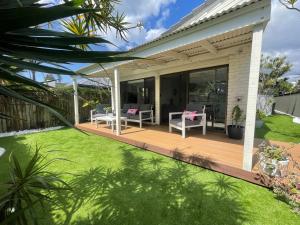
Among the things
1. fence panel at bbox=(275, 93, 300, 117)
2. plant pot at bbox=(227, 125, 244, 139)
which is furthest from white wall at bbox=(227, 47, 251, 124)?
fence panel at bbox=(275, 93, 300, 117)

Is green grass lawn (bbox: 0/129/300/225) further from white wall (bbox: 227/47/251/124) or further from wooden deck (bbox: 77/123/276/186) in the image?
white wall (bbox: 227/47/251/124)

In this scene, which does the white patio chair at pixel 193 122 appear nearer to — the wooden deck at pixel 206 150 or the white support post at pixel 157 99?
the wooden deck at pixel 206 150

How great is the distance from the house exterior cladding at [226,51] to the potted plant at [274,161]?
22 centimetres

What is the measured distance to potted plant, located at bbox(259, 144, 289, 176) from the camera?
2.81m

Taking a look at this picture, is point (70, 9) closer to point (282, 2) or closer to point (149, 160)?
point (149, 160)

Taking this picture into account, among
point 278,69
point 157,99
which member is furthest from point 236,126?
point 278,69

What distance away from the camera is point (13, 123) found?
25.5 ft

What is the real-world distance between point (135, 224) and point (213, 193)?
131cm

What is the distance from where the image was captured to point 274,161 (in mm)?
2807

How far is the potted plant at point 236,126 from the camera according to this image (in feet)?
16.8

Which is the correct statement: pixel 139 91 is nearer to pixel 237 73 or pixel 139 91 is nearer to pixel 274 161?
pixel 237 73

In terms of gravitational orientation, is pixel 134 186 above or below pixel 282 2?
below

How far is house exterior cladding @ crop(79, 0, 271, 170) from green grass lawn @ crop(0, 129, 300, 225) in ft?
2.42

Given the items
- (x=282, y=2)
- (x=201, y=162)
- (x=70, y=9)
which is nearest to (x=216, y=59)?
(x=282, y=2)
